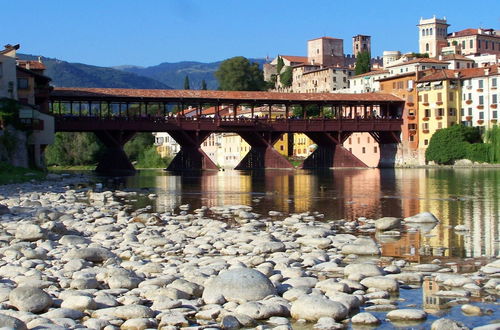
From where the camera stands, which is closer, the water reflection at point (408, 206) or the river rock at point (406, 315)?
the river rock at point (406, 315)

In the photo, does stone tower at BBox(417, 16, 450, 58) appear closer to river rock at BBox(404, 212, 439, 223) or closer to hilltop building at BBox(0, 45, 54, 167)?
hilltop building at BBox(0, 45, 54, 167)

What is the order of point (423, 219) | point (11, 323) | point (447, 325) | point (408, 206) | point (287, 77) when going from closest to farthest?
point (11, 323)
point (447, 325)
point (423, 219)
point (408, 206)
point (287, 77)

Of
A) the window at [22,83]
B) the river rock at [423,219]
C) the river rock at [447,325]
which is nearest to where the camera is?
the river rock at [447,325]

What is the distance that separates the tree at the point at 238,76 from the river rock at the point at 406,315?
4358 inches

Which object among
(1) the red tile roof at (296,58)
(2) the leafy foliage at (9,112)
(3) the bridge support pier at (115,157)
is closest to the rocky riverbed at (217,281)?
(2) the leafy foliage at (9,112)

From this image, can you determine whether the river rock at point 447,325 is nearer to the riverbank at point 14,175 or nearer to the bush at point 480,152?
the riverbank at point 14,175

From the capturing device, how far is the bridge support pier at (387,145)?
251ft

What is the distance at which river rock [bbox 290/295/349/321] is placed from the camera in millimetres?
8430

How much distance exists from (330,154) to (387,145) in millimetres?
7466

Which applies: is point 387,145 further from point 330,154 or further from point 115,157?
point 115,157

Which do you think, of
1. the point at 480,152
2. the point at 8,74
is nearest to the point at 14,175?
the point at 8,74

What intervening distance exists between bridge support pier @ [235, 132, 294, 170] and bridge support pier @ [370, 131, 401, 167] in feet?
39.5

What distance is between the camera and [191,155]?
2689 inches

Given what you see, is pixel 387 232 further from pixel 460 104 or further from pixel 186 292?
pixel 460 104
